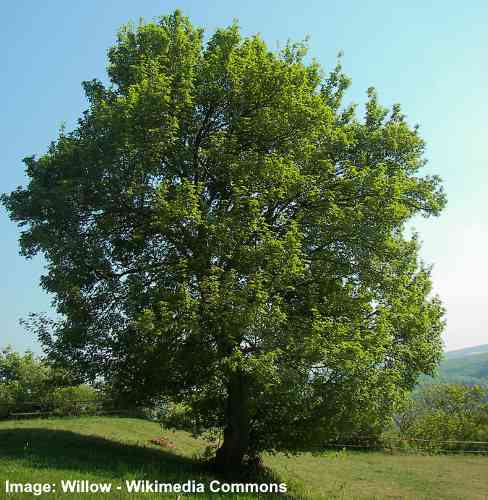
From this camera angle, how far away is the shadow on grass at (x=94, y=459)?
15008 mm

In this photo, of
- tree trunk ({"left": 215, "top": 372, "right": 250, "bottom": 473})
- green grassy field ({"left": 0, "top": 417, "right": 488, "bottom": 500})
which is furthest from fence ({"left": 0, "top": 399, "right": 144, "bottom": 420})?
tree trunk ({"left": 215, "top": 372, "right": 250, "bottom": 473})

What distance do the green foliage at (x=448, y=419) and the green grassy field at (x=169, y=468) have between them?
764 centimetres

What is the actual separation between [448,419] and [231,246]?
4300 cm

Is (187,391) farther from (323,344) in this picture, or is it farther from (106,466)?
(323,344)

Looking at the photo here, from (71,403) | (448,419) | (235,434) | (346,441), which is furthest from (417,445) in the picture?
(235,434)

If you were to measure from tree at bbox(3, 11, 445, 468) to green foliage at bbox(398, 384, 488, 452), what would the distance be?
95.7 ft

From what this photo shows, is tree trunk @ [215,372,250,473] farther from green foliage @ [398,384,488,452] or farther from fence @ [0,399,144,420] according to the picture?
green foliage @ [398,384,488,452]

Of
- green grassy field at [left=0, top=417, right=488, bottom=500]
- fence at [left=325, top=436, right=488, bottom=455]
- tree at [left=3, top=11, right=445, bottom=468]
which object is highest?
tree at [left=3, top=11, right=445, bottom=468]

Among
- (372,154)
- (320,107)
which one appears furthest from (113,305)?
(372,154)

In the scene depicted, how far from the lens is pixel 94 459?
17.0 metres

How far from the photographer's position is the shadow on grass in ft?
49.2

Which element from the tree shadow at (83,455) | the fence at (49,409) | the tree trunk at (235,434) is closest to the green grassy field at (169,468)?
the tree shadow at (83,455)

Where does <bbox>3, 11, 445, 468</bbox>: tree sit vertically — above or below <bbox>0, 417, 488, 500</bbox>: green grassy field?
above

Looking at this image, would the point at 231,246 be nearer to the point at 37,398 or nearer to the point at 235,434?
the point at 235,434
